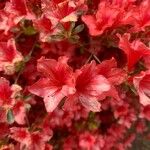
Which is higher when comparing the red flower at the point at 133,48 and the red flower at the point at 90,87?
the red flower at the point at 133,48

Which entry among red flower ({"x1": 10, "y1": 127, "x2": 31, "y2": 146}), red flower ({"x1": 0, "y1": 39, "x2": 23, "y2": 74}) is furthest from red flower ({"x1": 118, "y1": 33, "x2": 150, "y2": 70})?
red flower ({"x1": 10, "y1": 127, "x2": 31, "y2": 146})

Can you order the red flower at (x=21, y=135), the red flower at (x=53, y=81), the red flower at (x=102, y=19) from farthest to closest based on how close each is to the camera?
the red flower at (x=21, y=135)
the red flower at (x=102, y=19)
the red flower at (x=53, y=81)

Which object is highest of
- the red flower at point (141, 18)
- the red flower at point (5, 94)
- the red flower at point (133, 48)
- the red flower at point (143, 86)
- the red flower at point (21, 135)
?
the red flower at point (141, 18)

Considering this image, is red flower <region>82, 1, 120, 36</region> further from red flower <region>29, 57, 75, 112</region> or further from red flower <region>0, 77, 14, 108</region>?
red flower <region>0, 77, 14, 108</region>

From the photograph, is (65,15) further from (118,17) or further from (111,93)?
(111,93)

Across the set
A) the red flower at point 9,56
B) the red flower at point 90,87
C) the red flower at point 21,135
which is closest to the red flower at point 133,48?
the red flower at point 90,87

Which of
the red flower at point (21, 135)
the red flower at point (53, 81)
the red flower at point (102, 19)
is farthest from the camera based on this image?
the red flower at point (21, 135)

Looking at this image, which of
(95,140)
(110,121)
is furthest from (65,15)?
(110,121)

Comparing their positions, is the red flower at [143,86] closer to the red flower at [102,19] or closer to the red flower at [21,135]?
the red flower at [102,19]

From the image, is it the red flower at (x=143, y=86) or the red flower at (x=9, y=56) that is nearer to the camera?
the red flower at (x=143, y=86)
